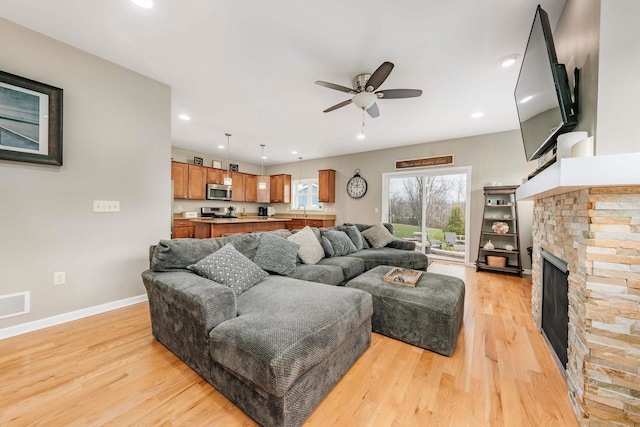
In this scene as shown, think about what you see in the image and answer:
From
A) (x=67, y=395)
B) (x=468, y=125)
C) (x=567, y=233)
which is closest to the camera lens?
(x=67, y=395)

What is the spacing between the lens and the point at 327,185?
21.4ft

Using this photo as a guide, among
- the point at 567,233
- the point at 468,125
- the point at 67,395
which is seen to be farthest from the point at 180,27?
the point at 468,125

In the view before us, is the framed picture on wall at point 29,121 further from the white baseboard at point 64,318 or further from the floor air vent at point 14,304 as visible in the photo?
the white baseboard at point 64,318

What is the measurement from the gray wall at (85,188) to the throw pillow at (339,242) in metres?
2.14

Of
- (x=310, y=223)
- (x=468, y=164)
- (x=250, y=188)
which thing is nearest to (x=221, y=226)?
(x=310, y=223)

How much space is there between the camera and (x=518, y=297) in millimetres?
3105

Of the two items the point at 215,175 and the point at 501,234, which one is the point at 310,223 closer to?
the point at 215,175

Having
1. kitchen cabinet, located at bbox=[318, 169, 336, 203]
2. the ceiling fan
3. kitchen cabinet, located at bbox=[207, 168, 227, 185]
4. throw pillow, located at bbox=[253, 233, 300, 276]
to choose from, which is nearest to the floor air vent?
throw pillow, located at bbox=[253, 233, 300, 276]

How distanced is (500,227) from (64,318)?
20.0 feet

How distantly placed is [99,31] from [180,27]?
75 cm

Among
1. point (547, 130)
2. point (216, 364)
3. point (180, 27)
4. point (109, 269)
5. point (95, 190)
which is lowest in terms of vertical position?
point (216, 364)

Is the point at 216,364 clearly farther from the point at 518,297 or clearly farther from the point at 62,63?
the point at 518,297

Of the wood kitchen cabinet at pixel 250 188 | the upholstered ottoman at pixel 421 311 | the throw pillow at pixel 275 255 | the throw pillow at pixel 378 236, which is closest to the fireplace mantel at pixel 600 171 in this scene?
the upholstered ottoman at pixel 421 311

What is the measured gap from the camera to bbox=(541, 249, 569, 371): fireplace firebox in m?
1.64
